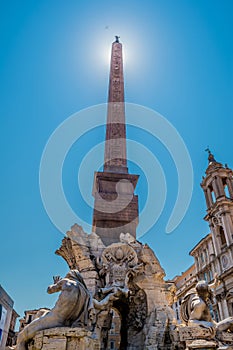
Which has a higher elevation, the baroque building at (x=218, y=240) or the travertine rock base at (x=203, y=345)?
the baroque building at (x=218, y=240)

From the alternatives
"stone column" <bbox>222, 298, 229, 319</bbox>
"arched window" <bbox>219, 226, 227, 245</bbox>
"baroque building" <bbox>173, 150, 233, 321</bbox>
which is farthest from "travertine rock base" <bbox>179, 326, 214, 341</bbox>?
"arched window" <bbox>219, 226, 227, 245</bbox>

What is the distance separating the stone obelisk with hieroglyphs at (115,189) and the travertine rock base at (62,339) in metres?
3.53

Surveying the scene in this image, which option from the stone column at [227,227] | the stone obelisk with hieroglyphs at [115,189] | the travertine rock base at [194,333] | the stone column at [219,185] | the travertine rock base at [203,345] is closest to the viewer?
the travertine rock base at [203,345]

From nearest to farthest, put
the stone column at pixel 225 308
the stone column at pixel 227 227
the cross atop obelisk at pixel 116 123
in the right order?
the cross atop obelisk at pixel 116 123, the stone column at pixel 225 308, the stone column at pixel 227 227

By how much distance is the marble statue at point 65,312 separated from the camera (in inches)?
181

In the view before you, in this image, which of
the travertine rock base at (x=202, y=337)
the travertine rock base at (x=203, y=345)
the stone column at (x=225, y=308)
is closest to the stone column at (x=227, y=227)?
the stone column at (x=225, y=308)

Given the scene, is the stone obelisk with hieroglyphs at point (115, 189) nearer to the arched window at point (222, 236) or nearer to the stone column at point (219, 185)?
the stone column at point (219, 185)

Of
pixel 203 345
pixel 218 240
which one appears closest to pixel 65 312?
pixel 203 345

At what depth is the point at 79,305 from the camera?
4836 millimetres

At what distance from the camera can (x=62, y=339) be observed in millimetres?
4305

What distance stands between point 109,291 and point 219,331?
7.42 ft

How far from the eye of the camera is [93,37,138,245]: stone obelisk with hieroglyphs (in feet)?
28.0

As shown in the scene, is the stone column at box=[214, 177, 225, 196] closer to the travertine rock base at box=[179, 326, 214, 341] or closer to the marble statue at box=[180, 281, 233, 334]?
the marble statue at box=[180, 281, 233, 334]

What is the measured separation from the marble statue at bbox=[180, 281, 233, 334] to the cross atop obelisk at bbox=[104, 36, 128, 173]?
5.07 meters
